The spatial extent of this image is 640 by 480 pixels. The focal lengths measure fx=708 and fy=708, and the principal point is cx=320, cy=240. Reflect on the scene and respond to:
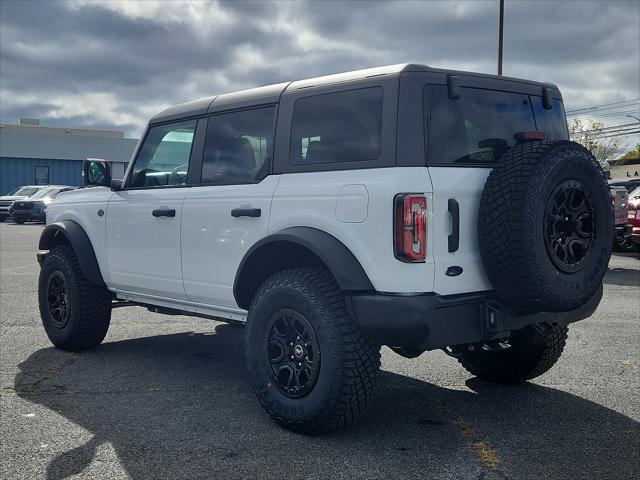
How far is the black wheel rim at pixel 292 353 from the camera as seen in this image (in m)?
3.95

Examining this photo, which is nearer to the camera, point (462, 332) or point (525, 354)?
point (462, 332)

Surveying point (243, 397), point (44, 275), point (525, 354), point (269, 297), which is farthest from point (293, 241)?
point (44, 275)

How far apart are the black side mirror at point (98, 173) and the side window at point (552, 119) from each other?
3.39 m

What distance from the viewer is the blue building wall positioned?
157ft

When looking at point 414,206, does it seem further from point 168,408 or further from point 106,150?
point 106,150

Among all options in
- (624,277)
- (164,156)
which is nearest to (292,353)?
(164,156)

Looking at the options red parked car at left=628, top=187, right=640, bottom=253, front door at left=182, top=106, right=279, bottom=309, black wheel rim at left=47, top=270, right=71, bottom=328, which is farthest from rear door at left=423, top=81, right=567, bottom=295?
red parked car at left=628, top=187, right=640, bottom=253

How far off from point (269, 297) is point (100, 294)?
2520mm

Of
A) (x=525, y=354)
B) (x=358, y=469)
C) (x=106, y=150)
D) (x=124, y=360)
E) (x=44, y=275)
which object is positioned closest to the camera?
(x=358, y=469)

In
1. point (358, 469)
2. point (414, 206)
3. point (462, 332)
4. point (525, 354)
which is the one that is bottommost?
point (358, 469)

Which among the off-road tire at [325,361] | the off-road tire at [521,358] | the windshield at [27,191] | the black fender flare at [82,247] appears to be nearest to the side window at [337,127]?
the off-road tire at [325,361]

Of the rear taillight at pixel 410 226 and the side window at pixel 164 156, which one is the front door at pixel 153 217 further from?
the rear taillight at pixel 410 226

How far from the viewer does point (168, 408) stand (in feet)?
14.9

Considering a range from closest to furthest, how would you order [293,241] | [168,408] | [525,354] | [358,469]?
1. [358,469]
2. [293,241]
3. [168,408]
4. [525,354]
